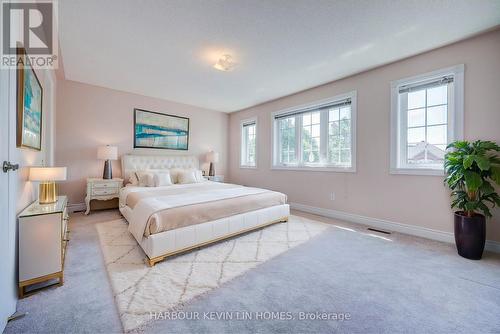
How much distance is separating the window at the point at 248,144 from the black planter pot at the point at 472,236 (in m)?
4.16

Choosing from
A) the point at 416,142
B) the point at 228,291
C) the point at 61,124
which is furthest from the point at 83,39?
the point at 416,142

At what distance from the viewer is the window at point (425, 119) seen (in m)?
2.68

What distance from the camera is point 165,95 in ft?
15.7

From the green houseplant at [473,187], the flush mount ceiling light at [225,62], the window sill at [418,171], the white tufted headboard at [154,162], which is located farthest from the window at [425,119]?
the white tufted headboard at [154,162]

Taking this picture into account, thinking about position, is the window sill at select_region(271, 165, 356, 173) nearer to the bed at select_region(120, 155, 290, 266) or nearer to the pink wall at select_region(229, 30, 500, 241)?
the pink wall at select_region(229, 30, 500, 241)

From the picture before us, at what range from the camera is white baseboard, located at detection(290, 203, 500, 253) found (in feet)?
8.84

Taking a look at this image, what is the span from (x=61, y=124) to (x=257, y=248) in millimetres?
4343

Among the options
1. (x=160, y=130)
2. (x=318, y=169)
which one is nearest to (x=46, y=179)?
(x=160, y=130)

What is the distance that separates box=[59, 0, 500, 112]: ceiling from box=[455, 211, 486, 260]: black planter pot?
2192 millimetres

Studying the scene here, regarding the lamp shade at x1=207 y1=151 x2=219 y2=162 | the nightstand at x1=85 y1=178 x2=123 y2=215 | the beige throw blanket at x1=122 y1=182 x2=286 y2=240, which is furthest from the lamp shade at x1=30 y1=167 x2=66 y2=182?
the lamp shade at x1=207 y1=151 x2=219 y2=162

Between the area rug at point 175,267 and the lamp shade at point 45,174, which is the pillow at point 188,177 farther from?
the lamp shade at point 45,174

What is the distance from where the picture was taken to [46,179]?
196 centimetres

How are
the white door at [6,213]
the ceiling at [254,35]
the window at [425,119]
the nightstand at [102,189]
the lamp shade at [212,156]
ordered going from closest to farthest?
the white door at [6,213] < the ceiling at [254,35] < the window at [425,119] < the nightstand at [102,189] < the lamp shade at [212,156]

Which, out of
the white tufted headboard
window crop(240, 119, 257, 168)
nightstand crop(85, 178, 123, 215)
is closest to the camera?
nightstand crop(85, 178, 123, 215)
